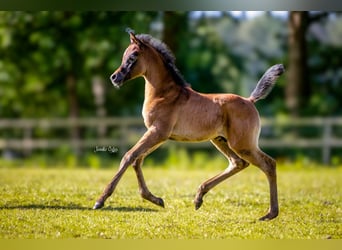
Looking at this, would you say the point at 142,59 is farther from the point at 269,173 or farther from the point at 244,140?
the point at 269,173

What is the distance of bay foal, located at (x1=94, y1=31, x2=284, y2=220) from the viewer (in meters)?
5.34

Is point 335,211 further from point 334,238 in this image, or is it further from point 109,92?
point 109,92

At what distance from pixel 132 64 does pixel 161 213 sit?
1.20 metres

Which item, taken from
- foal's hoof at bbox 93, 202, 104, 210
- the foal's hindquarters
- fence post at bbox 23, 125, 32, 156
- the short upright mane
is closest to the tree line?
fence post at bbox 23, 125, 32, 156

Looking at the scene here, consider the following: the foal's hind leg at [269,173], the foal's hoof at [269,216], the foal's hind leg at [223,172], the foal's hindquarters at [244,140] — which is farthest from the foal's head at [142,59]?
the foal's hoof at [269,216]

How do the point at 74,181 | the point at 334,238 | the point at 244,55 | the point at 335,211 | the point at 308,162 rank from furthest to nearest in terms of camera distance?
the point at 244,55, the point at 308,162, the point at 74,181, the point at 335,211, the point at 334,238

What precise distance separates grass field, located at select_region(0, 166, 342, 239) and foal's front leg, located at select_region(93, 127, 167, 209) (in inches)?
8.5

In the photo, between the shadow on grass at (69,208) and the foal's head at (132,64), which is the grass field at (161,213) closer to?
the shadow on grass at (69,208)

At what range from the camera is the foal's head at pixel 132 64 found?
5270 millimetres

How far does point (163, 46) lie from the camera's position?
18.0 ft

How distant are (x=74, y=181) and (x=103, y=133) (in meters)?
3.90

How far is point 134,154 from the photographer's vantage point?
515 cm

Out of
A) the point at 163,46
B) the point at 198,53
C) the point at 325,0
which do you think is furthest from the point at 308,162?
the point at 163,46

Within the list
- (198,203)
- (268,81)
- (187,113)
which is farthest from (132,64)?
(198,203)
